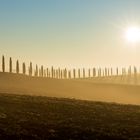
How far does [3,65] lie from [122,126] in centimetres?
8158

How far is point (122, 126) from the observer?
32250 millimetres

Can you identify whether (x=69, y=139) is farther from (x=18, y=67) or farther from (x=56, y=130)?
(x=18, y=67)

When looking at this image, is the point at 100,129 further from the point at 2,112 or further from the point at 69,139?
the point at 2,112

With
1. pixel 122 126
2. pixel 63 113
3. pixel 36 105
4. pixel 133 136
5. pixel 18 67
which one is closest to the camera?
pixel 133 136

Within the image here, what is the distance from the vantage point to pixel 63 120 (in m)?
32.7

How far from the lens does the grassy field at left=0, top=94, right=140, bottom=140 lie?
28.0 m

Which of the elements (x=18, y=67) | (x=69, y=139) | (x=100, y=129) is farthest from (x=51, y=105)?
(x=18, y=67)

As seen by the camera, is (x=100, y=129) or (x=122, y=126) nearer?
(x=100, y=129)

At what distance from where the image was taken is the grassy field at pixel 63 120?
2803cm

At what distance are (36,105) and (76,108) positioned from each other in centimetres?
342

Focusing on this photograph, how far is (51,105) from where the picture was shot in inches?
1550

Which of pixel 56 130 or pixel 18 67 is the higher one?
pixel 18 67

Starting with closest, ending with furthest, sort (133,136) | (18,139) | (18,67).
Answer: (18,139) < (133,136) < (18,67)

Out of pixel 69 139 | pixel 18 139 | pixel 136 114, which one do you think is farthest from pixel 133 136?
pixel 136 114
